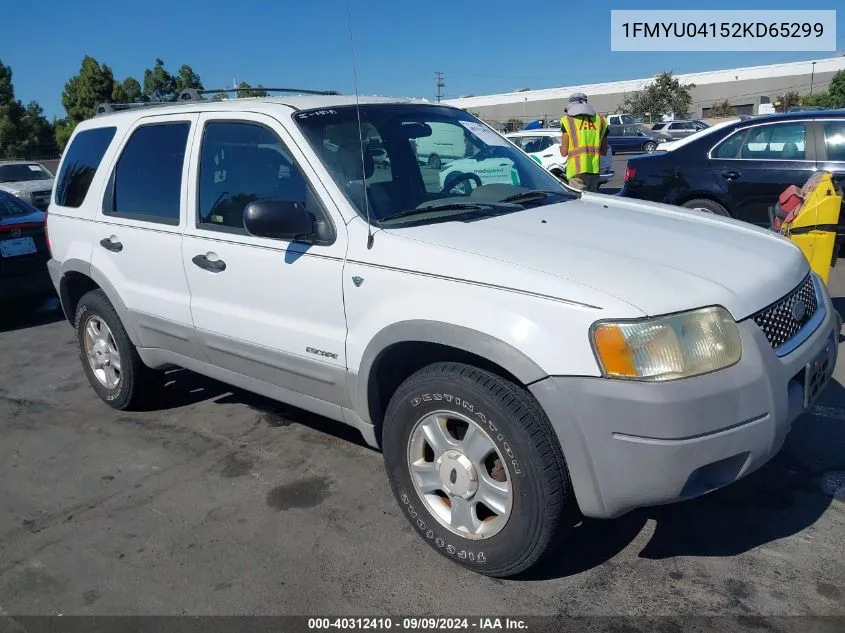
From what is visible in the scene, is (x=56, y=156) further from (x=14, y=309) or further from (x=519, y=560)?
(x=519, y=560)

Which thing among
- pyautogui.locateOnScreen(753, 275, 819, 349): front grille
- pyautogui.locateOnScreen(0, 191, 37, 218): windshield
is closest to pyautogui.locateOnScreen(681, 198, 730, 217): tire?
pyautogui.locateOnScreen(753, 275, 819, 349): front grille

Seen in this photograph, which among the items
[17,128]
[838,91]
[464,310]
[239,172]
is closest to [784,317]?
[464,310]

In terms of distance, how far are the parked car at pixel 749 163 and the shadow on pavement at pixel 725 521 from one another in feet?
14.4

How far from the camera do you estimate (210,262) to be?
366 centimetres

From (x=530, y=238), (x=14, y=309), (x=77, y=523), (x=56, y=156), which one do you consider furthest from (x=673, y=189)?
(x=56, y=156)

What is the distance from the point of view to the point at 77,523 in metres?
3.48

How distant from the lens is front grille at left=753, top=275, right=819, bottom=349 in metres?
2.65

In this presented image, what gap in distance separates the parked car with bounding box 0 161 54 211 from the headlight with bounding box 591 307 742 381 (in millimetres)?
14911

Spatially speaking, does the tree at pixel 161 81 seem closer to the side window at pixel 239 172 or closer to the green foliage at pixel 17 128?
the green foliage at pixel 17 128

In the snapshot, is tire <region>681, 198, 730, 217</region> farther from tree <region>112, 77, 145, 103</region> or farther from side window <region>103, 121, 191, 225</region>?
tree <region>112, 77, 145, 103</region>

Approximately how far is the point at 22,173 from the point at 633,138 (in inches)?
1060

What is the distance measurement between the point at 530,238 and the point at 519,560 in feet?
4.09

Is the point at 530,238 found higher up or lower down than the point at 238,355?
higher up

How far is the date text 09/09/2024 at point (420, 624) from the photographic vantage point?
2.64 meters
